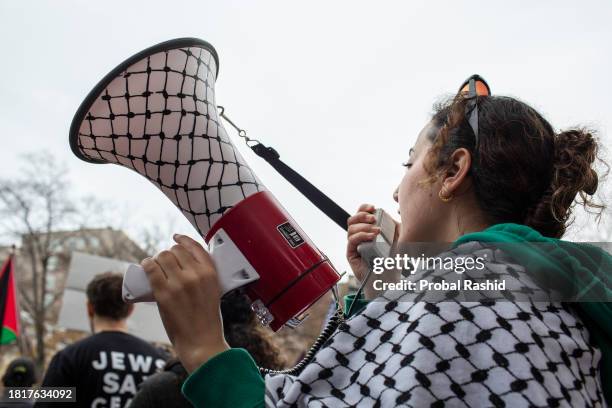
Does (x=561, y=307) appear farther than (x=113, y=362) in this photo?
No

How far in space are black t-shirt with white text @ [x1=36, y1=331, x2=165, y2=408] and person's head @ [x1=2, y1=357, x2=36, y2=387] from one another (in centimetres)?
194

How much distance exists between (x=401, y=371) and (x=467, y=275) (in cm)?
26

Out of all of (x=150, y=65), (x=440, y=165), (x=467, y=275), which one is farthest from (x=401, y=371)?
(x=150, y=65)

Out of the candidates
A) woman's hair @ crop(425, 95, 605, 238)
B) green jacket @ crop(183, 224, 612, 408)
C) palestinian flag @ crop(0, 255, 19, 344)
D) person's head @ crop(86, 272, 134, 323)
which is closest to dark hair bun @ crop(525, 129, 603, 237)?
woman's hair @ crop(425, 95, 605, 238)

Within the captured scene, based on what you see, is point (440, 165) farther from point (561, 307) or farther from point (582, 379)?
point (582, 379)

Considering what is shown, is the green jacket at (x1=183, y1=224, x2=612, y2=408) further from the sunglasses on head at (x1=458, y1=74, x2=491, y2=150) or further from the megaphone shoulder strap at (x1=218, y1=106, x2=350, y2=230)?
the megaphone shoulder strap at (x1=218, y1=106, x2=350, y2=230)

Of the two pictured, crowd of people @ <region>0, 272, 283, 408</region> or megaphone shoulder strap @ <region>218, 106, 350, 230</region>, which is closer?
megaphone shoulder strap @ <region>218, 106, 350, 230</region>

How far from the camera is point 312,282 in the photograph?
1385mm

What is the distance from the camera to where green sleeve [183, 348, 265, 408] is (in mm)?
1096

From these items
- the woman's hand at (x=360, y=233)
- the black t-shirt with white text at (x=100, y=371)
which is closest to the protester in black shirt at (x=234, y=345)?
the woman's hand at (x=360, y=233)

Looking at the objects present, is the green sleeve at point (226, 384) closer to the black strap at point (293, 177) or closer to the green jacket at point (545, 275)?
the green jacket at point (545, 275)

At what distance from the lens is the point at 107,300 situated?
3.60 metres

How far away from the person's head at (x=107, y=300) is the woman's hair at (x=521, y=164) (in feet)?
8.67

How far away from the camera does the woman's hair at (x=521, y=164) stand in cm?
140
